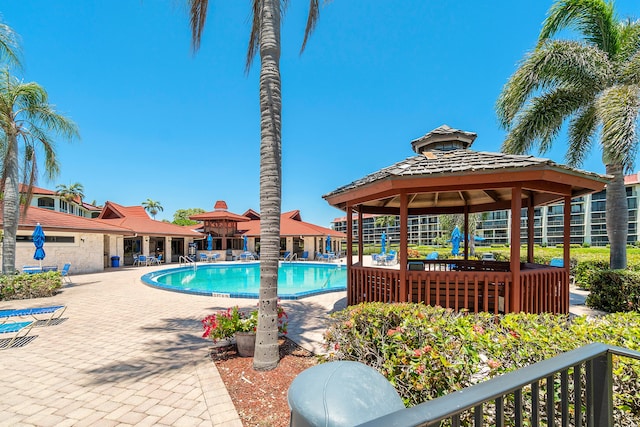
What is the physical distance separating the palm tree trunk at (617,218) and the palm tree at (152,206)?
91419mm

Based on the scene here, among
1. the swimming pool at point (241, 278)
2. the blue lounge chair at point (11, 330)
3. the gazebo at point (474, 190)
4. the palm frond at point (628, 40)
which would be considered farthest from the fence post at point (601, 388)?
the palm frond at point (628, 40)

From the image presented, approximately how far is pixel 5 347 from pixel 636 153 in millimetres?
16696

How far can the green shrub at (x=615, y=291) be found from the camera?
25.2ft

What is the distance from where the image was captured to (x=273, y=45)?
211 inches

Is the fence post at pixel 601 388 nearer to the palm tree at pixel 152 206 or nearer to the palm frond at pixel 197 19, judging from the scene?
the palm frond at pixel 197 19

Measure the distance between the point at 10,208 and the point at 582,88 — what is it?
22851mm

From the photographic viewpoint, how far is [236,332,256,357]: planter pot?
5.50 metres

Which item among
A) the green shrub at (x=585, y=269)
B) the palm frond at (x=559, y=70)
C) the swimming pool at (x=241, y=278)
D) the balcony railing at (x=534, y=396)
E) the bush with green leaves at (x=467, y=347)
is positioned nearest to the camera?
the balcony railing at (x=534, y=396)

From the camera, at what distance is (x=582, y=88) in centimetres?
1000

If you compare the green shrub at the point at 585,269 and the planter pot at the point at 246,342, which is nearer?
the planter pot at the point at 246,342

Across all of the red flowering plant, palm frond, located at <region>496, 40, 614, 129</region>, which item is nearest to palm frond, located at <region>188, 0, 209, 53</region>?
the red flowering plant

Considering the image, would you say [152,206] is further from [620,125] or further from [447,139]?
[620,125]

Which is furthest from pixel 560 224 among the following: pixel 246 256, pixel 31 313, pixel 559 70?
pixel 31 313

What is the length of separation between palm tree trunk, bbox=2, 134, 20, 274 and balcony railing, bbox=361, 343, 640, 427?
17323 millimetres
